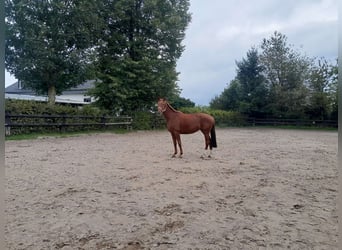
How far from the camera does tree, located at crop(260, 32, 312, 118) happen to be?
1973 cm

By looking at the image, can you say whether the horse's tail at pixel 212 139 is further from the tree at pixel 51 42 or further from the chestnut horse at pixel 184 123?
the tree at pixel 51 42

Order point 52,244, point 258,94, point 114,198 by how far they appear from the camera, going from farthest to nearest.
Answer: point 258,94 < point 114,198 < point 52,244

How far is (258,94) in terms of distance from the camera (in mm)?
21812

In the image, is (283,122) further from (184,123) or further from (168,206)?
(168,206)

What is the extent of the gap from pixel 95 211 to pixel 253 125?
70.0 ft

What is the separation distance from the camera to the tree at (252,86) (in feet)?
71.4

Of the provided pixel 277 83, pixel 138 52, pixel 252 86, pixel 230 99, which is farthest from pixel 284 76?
pixel 138 52

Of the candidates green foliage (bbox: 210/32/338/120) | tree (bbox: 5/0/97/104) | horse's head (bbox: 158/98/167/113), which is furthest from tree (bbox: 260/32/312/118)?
horse's head (bbox: 158/98/167/113)

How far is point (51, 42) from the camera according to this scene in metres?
11.5

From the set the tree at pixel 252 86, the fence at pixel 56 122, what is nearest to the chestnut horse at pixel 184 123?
the fence at pixel 56 122

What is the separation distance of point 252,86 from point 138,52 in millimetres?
11637

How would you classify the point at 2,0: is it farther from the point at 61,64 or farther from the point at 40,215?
the point at 61,64

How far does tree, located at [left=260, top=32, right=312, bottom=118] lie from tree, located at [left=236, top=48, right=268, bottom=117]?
534mm

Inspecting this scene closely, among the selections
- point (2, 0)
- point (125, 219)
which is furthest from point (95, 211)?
point (2, 0)
